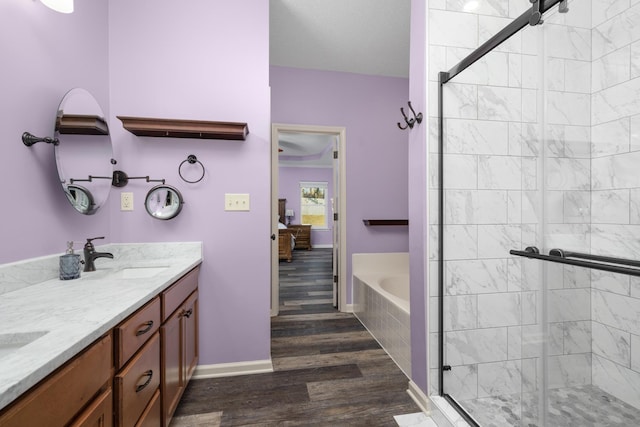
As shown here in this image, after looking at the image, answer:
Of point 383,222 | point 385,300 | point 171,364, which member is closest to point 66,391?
point 171,364

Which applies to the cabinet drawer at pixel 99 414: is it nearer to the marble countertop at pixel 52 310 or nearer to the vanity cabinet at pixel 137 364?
the vanity cabinet at pixel 137 364

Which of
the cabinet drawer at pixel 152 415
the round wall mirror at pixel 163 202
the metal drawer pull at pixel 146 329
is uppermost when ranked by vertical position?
the round wall mirror at pixel 163 202

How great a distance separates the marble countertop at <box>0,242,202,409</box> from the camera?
0.55 metres

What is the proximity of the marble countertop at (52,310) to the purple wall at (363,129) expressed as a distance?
2003 mm

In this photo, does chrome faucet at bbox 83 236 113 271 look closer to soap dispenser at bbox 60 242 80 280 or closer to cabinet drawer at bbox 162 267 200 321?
soap dispenser at bbox 60 242 80 280

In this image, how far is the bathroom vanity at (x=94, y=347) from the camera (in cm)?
56

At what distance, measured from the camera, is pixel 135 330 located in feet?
3.19

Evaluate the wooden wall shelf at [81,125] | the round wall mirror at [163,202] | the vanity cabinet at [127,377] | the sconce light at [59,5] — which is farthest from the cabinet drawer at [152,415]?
the sconce light at [59,5]

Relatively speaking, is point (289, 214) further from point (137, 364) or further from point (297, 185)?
point (137, 364)

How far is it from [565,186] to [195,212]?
227 centimetres

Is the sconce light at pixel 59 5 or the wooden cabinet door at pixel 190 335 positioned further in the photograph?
the wooden cabinet door at pixel 190 335

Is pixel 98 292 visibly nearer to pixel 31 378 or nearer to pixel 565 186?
pixel 31 378

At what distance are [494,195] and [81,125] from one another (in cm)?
230

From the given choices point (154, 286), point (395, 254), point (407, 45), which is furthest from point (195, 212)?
point (407, 45)
